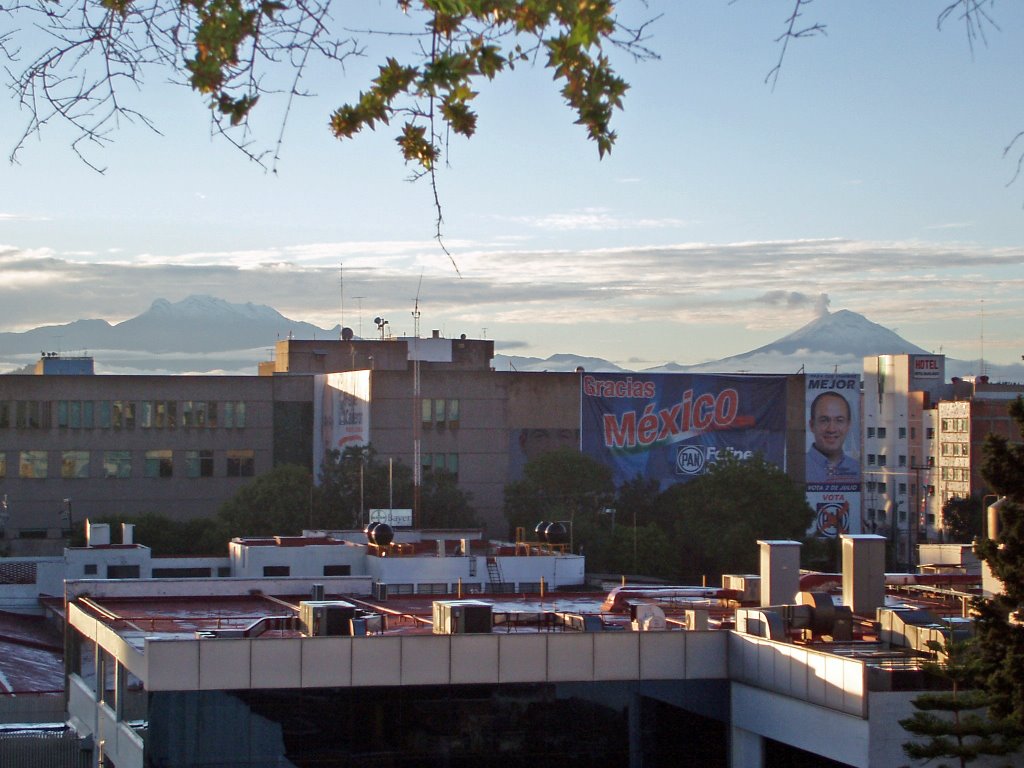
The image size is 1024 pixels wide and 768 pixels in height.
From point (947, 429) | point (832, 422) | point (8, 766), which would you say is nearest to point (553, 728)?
point (8, 766)

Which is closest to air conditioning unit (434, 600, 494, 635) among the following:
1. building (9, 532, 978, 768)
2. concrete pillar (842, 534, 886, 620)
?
building (9, 532, 978, 768)

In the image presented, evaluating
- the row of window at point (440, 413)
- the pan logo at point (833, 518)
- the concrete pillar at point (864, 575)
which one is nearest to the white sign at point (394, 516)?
the row of window at point (440, 413)

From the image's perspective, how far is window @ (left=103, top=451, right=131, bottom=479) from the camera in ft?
316

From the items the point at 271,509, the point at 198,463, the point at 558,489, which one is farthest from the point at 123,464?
the point at 558,489

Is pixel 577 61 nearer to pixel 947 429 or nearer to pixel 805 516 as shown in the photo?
pixel 805 516

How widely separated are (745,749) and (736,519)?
54949 millimetres

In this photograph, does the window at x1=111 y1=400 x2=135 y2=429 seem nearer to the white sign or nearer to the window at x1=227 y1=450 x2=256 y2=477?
the window at x1=227 y1=450 x2=256 y2=477

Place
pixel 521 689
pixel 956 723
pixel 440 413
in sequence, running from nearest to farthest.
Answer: pixel 956 723, pixel 521 689, pixel 440 413

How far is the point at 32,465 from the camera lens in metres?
94.8

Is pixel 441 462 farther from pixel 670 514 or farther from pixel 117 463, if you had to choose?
pixel 117 463

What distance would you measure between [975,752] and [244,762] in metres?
10.7

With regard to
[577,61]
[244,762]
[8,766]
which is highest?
[577,61]

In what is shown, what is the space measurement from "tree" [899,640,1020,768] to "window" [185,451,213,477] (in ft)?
259

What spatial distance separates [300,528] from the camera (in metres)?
79.5
